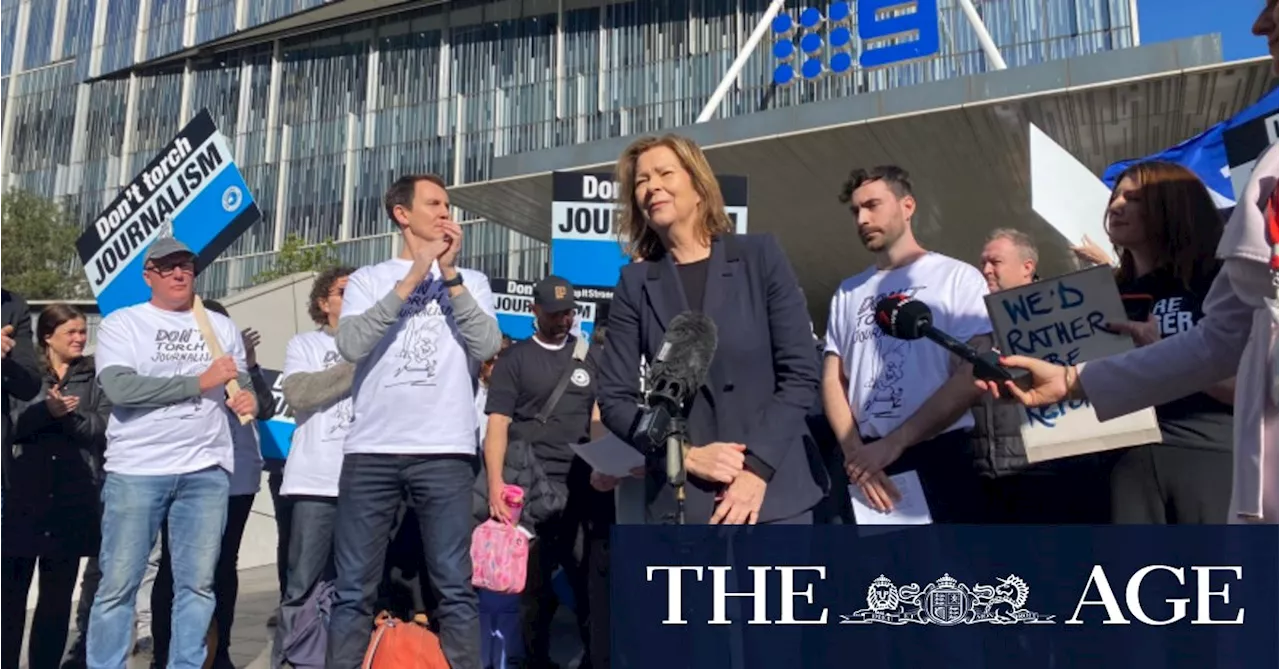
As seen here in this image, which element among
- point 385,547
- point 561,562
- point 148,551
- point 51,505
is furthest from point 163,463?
point 561,562

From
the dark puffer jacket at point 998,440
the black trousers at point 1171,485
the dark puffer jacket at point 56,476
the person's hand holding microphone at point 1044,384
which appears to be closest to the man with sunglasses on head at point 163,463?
the dark puffer jacket at point 56,476

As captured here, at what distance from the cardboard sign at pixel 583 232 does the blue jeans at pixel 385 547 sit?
134 inches

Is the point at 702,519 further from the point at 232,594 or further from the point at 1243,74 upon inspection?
the point at 1243,74

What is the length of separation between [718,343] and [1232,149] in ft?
13.5

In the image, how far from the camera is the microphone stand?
293cm

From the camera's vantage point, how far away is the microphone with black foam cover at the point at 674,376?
3021mm

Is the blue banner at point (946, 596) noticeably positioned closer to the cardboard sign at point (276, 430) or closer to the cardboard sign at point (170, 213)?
the cardboard sign at point (170, 213)

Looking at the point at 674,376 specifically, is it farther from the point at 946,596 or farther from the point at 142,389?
the point at 142,389

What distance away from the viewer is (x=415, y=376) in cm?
524

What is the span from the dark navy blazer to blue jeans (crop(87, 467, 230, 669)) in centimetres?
267

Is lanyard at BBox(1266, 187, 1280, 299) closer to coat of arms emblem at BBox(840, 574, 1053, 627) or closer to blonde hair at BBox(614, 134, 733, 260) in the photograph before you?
coat of arms emblem at BBox(840, 574, 1053, 627)

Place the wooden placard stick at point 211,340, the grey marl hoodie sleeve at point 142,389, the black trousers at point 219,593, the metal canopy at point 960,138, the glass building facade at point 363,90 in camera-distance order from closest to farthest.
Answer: the grey marl hoodie sleeve at point 142,389 → the wooden placard stick at point 211,340 → the black trousers at point 219,593 → the metal canopy at point 960,138 → the glass building facade at point 363,90

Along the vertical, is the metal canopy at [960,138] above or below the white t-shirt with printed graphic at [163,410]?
above

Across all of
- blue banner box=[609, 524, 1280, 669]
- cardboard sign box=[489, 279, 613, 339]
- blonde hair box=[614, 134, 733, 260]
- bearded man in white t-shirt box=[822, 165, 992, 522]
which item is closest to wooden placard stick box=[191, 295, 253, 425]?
blonde hair box=[614, 134, 733, 260]
